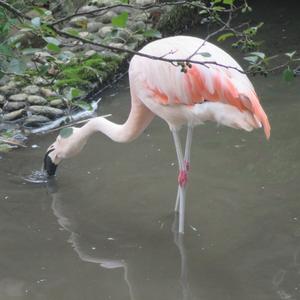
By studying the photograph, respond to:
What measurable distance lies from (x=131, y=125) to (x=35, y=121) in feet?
6.70

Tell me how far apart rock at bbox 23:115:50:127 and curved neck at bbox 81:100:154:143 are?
5.35 feet

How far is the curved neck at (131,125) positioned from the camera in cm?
453

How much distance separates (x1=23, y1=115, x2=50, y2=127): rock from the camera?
6.36 m

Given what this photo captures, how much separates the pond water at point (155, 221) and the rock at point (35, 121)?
0.27 m

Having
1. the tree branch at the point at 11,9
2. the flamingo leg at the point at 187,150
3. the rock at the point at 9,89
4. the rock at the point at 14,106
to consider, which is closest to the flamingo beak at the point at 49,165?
the flamingo leg at the point at 187,150

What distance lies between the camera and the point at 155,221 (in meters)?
4.65

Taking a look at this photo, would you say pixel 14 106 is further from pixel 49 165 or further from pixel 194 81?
pixel 194 81

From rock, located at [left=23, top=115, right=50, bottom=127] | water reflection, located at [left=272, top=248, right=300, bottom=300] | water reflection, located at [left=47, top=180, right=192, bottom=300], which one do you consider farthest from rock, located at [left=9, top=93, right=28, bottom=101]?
water reflection, located at [left=272, top=248, right=300, bottom=300]

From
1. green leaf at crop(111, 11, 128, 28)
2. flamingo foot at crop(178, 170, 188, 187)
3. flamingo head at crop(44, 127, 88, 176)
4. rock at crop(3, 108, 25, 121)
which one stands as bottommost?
rock at crop(3, 108, 25, 121)

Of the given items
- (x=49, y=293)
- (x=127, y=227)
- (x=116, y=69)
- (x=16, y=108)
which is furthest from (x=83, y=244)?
(x=116, y=69)

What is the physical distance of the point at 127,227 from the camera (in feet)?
14.9

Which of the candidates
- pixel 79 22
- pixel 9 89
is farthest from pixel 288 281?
pixel 79 22

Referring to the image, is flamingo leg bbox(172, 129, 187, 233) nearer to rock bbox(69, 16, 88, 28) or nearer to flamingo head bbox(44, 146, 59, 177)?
flamingo head bbox(44, 146, 59, 177)

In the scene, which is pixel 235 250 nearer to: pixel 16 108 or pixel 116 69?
pixel 16 108
